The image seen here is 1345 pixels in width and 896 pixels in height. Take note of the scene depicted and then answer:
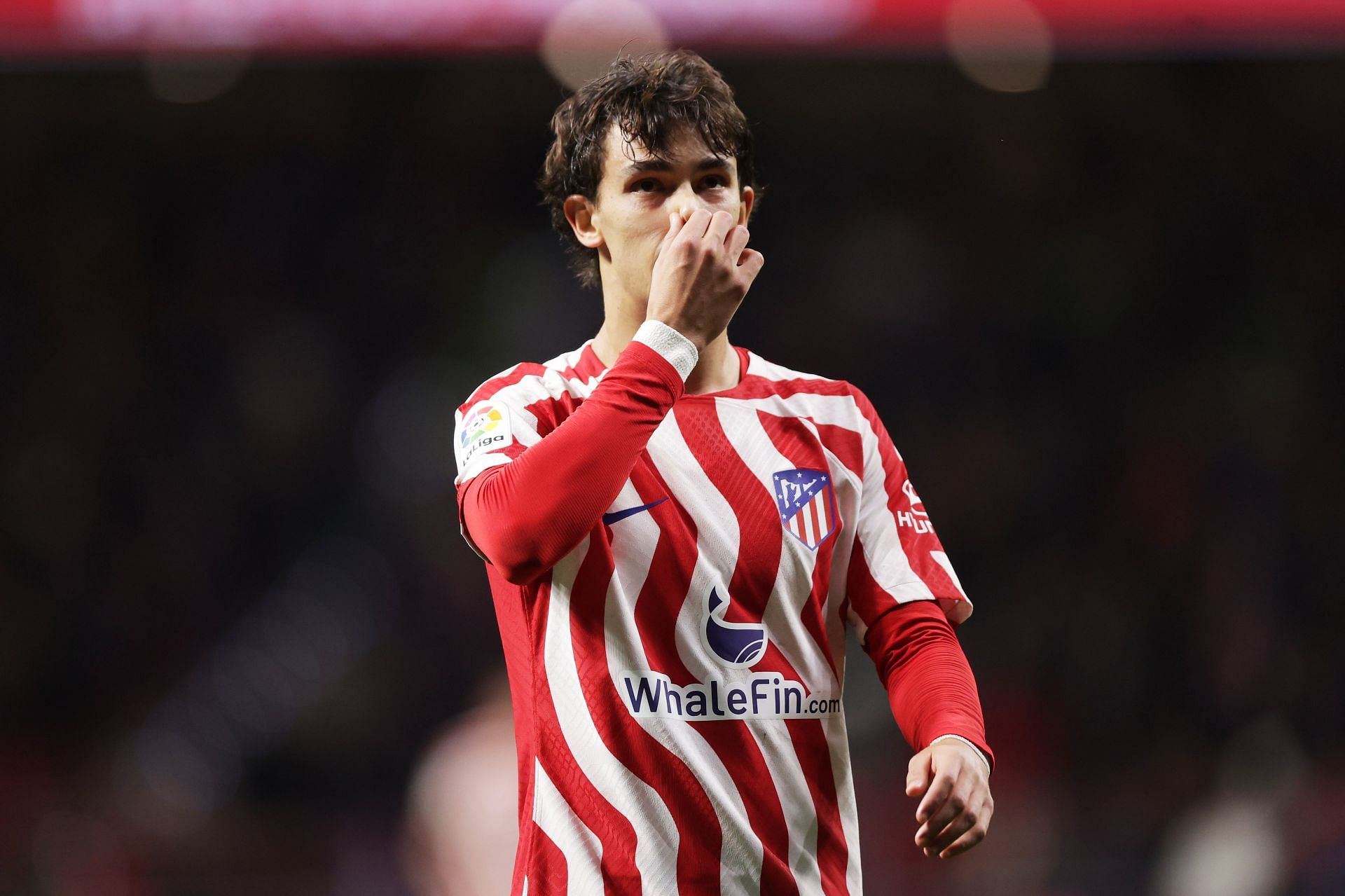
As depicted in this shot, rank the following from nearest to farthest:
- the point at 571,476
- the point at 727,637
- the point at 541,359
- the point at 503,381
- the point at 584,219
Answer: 1. the point at 571,476
2. the point at 727,637
3. the point at 503,381
4. the point at 584,219
5. the point at 541,359

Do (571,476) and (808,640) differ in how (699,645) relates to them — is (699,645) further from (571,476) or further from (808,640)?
(571,476)

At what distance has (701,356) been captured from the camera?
75.2 inches

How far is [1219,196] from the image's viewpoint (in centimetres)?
725

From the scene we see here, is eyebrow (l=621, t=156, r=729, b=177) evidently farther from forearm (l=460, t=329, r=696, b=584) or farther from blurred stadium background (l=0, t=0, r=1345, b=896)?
blurred stadium background (l=0, t=0, r=1345, b=896)

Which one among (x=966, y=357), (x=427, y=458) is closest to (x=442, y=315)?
(x=427, y=458)

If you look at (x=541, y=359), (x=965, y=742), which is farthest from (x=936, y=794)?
(x=541, y=359)

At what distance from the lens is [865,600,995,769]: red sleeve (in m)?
1.72

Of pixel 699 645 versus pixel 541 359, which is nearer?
pixel 699 645

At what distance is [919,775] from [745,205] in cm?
95

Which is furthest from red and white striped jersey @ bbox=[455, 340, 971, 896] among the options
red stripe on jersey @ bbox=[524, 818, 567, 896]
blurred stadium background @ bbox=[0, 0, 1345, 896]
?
blurred stadium background @ bbox=[0, 0, 1345, 896]

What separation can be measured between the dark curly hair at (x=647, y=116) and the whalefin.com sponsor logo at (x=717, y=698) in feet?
2.51

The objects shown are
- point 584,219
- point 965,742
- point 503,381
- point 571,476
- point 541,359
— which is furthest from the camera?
point 541,359

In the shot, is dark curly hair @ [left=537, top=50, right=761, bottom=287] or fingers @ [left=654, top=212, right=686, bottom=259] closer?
fingers @ [left=654, top=212, right=686, bottom=259]

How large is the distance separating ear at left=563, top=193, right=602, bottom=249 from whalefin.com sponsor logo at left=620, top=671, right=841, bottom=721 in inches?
27.4
